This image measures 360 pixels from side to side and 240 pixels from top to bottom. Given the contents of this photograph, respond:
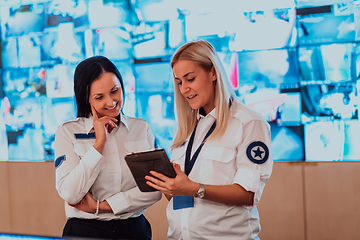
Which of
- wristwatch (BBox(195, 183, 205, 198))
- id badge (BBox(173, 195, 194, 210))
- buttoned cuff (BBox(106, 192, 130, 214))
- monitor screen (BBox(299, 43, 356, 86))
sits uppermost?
monitor screen (BBox(299, 43, 356, 86))

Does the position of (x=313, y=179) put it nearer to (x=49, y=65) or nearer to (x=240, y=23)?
(x=240, y=23)

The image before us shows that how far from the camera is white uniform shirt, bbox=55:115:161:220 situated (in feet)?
5.38

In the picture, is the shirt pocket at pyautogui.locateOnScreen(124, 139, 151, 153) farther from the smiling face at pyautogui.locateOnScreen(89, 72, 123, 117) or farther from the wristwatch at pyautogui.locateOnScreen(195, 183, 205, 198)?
the wristwatch at pyautogui.locateOnScreen(195, 183, 205, 198)

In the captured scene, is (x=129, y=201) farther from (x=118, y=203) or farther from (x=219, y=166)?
(x=219, y=166)

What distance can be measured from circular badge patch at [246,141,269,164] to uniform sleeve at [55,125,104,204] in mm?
742

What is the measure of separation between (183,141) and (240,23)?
192 centimetres

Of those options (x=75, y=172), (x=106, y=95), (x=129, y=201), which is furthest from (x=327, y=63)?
(x=75, y=172)

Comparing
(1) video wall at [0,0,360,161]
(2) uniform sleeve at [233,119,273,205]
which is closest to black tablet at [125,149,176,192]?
(2) uniform sleeve at [233,119,273,205]

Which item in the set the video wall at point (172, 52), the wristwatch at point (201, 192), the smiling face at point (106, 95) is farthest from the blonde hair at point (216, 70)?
the video wall at point (172, 52)

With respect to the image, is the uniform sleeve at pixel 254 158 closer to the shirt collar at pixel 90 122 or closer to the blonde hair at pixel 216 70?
the blonde hair at pixel 216 70

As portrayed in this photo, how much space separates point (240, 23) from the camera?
10.5ft

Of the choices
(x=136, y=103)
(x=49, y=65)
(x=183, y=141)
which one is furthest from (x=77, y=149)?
(x=49, y=65)

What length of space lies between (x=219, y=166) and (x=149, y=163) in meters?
0.32

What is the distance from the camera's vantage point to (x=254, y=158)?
4.65 ft
